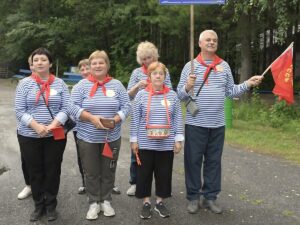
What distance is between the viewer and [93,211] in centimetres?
492

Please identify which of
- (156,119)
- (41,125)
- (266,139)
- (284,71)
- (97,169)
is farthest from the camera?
(266,139)

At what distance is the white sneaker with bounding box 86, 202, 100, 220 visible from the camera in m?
4.88

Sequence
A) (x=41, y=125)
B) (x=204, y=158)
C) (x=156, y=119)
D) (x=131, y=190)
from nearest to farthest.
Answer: (x=41, y=125), (x=156, y=119), (x=204, y=158), (x=131, y=190)

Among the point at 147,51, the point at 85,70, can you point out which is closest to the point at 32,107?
the point at 85,70

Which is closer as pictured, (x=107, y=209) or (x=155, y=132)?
(x=155, y=132)

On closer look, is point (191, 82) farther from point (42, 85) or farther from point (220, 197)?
point (220, 197)

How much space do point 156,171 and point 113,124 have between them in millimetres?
766

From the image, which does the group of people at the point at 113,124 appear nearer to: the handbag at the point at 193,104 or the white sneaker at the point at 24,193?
the handbag at the point at 193,104

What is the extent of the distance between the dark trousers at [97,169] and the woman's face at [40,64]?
834mm

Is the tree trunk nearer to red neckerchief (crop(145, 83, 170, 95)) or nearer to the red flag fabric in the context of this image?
the red flag fabric

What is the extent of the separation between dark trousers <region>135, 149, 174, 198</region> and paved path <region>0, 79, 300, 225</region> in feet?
0.92

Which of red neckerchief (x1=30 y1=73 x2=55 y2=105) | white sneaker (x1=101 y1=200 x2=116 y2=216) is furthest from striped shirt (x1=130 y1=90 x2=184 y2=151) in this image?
red neckerchief (x1=30 y1=73 x2=55 y2=105)

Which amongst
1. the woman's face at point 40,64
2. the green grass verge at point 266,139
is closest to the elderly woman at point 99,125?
the woman's face at point 40,64

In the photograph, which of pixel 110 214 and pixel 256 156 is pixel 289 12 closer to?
pixel 256 156
